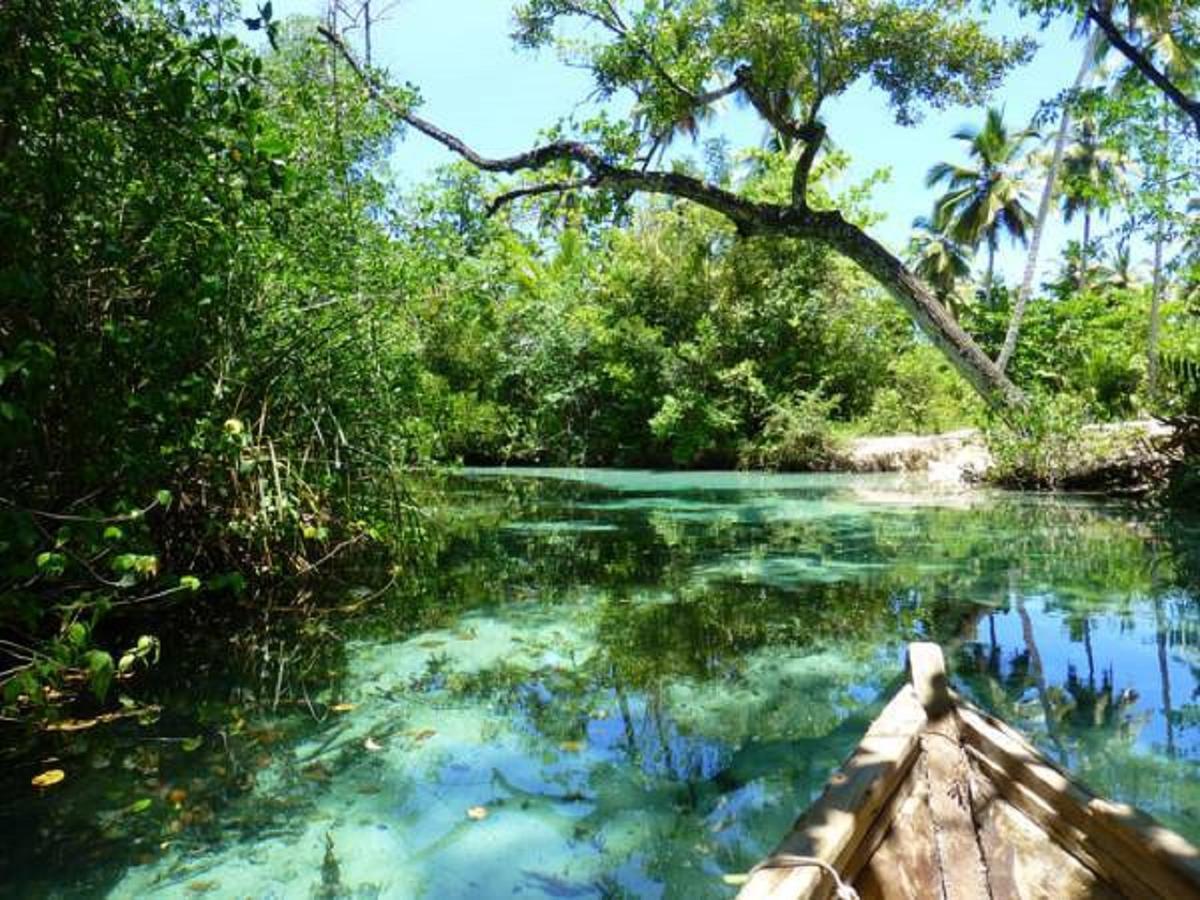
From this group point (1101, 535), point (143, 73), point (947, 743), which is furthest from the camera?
point (1101, 535)

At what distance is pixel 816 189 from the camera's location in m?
20.3

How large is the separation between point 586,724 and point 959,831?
5.80ft

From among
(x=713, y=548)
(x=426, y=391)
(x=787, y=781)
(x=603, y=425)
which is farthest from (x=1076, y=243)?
(x=603, y=425)

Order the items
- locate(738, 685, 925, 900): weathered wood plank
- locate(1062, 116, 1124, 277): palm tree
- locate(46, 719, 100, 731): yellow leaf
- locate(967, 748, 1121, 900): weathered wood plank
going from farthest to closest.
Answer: locate(1062, 116, 1124, 277): palm tree → locate(46, 719, 100, 731): yellow leaf → locate(967, 748, 1121, 900): weathered wood plank → locate(738, 685, 925, 900): weathered wood plank

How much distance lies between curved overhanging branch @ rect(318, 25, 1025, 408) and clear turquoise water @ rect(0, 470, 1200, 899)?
362 cm

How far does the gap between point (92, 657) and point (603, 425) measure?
74.3ft

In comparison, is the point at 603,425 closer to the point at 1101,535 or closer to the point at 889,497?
the point at 889,497

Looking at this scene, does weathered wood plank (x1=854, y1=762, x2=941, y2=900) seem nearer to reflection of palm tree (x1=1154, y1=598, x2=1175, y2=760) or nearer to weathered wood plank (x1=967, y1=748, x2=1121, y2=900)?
weathered wood plank (x1=967, y1=748, x2=1121, y2=900)

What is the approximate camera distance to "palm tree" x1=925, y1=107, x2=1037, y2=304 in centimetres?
2772

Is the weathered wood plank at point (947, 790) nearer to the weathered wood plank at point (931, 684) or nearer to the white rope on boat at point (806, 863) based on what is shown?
the weathered wood plank at point (931, 684)

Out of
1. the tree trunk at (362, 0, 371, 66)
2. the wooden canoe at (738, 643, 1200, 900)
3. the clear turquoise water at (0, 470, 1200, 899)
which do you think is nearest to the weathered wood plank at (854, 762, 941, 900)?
the wooden canoe at (738, 643, 1200, 900)

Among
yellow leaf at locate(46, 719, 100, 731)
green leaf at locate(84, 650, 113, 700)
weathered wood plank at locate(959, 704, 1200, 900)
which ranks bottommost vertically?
yellow leaf at locate(46, 719, 100, 731)

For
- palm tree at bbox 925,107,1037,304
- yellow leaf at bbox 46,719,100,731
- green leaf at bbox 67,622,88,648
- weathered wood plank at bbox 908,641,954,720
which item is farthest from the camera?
palm tree at bbox 925,107,1037,304

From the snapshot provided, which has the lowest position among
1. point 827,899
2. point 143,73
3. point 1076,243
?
point 827,899
